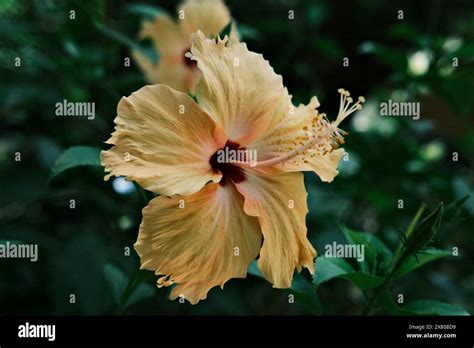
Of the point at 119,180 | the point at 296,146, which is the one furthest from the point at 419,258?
the point at 119,180

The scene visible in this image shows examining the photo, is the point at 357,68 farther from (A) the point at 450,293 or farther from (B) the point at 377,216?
(A) the point at 450,293

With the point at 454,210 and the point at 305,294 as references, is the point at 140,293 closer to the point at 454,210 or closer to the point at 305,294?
the point at 305,294

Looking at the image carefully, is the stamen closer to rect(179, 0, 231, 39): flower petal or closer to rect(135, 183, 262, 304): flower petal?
rect(135, 183, 262, 304): flower petal

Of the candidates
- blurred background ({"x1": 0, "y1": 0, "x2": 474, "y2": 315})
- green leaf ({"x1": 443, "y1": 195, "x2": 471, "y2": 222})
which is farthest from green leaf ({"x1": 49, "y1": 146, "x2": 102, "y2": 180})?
green leaf ({"x1": 443, "y1": 195, "x2": 471, "y2": 222})

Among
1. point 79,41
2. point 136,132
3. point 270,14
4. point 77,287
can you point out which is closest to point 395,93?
point 270,14

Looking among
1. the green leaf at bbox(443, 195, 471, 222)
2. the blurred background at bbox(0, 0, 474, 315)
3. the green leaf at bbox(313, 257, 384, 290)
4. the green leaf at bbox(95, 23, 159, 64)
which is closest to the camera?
the green leaf at bbox(313, 257, 384, 290)

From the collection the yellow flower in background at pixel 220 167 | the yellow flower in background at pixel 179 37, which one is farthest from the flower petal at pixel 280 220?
the yellow flower in background at pixel 179 37

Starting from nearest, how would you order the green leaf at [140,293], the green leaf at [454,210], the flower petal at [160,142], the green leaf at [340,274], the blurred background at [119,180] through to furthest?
the flower petal at [160,142]
the green leaf at [340,274]
the green leaf at [454,210]
the green leaf at [140,293]
the blurred background at [119,180]

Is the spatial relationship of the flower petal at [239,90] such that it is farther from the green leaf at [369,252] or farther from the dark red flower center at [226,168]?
the green leaf at [369,252]
